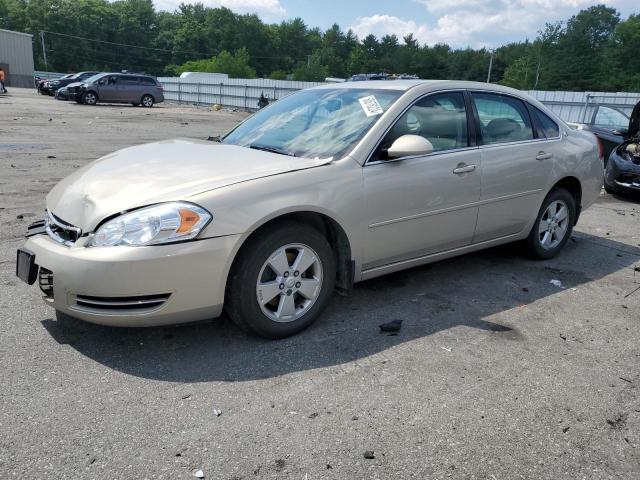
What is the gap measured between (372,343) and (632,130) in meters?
8.06

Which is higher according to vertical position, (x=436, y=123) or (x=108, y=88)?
(x=436, y=123)

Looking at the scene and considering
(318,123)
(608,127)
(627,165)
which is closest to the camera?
(318,123)

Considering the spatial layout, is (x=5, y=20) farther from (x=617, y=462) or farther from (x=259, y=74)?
(x=617, y=462)

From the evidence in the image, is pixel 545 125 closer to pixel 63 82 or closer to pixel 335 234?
pixel 335 234

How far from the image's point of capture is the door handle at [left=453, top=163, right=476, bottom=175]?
13.8 feet

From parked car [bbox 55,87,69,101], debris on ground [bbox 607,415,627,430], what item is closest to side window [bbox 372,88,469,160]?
debris on ground [bbox 607,415,627,430]

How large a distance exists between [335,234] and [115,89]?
30032mm

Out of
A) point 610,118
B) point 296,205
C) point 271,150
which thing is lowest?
point 296,205

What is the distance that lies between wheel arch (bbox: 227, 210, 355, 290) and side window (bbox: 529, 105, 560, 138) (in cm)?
254

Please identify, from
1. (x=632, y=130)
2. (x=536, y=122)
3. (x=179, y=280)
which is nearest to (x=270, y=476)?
(x=179, y=280)

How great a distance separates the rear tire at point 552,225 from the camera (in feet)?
17.0

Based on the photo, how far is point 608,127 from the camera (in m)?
11.3

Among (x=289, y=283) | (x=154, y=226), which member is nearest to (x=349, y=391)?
(x=289, y=283)

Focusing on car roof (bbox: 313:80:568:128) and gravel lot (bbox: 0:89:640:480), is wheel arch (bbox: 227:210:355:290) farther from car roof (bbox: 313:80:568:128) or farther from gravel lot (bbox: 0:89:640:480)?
car roof (bbox: 313:80:568:128)
